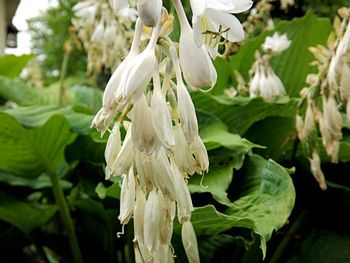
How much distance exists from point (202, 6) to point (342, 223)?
64 centimetres

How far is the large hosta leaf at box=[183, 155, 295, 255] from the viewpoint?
51 cm

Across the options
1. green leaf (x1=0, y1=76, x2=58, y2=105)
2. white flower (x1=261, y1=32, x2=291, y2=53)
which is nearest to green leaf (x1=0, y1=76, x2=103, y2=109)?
green leaf (x1=0, y1=76, x2=58, y2=105)

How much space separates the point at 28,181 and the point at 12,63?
0.57m

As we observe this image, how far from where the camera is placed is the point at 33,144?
87 cm

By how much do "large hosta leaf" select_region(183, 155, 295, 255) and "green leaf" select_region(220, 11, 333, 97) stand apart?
0.56m

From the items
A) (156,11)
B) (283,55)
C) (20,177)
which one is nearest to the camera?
(156,11)

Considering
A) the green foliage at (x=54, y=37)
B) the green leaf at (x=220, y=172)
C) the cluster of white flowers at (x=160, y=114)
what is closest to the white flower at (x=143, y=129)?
the cluster of white flowers at (x=160, y=114)

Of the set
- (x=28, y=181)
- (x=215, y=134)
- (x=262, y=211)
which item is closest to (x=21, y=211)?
(x=28, y=181)

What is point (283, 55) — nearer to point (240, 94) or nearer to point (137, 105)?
point (240, 94)

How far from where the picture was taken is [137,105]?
382 mm

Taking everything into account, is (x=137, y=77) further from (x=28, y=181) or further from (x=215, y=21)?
(x=28, y=181)

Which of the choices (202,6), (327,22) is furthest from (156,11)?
(327,22)

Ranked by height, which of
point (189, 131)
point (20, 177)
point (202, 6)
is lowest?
point (20, 177)

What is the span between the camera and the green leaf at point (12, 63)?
1.37m
